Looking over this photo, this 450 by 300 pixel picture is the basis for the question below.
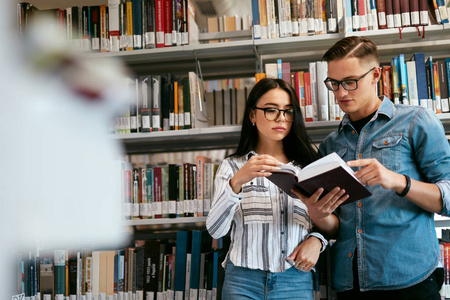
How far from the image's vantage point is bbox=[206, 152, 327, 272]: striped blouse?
157 centimetres

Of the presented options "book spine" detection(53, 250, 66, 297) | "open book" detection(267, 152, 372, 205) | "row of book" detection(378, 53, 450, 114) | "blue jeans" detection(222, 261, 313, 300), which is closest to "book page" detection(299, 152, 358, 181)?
"open book" detection(267, 152, 372, 205)

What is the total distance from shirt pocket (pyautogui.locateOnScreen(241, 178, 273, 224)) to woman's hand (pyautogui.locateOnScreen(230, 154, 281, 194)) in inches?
6.4

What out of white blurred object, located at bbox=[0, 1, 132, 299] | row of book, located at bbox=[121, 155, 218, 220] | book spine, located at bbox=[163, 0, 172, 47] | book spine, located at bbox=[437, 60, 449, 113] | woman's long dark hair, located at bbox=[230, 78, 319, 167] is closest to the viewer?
woman's long dark hair, located at bbox=[230, 78, 319, 167]

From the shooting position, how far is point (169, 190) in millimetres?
2168

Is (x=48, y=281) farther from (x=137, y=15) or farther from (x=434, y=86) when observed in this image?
(x=434, y=86)

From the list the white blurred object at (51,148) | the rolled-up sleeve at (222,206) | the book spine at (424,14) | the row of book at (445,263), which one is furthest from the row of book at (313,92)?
the white blurred object at (51,148)

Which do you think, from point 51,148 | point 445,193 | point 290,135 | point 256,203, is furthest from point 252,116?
point 51,148

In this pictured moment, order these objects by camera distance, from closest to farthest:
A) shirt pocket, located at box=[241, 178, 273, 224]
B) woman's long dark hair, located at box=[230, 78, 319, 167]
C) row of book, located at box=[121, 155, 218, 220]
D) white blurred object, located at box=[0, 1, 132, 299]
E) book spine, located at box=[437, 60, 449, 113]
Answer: shirt pocket, located at box=[241, 178, 273, 224] → woman's long dark hair, located at box=[230, 78, 319, 167] → book spine, located at box=[437, 60, 449, 113] → row of book, located at box=[121, 155, 218, 220] → white blurred object, located at box=[0, 1, 132, 299]

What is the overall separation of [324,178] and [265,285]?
512mm

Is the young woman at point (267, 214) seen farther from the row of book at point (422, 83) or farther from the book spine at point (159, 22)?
the book spine at point (159, 22)

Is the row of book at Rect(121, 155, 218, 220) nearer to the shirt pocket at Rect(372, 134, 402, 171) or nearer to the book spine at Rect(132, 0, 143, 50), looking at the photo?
the book spine at Rect(132, 0, 143, 50)

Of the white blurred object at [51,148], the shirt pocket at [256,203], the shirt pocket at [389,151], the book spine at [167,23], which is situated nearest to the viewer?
the shirt pocket at [389,151]

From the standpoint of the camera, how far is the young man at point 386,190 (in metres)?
1.39

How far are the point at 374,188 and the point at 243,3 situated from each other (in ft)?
9.85
